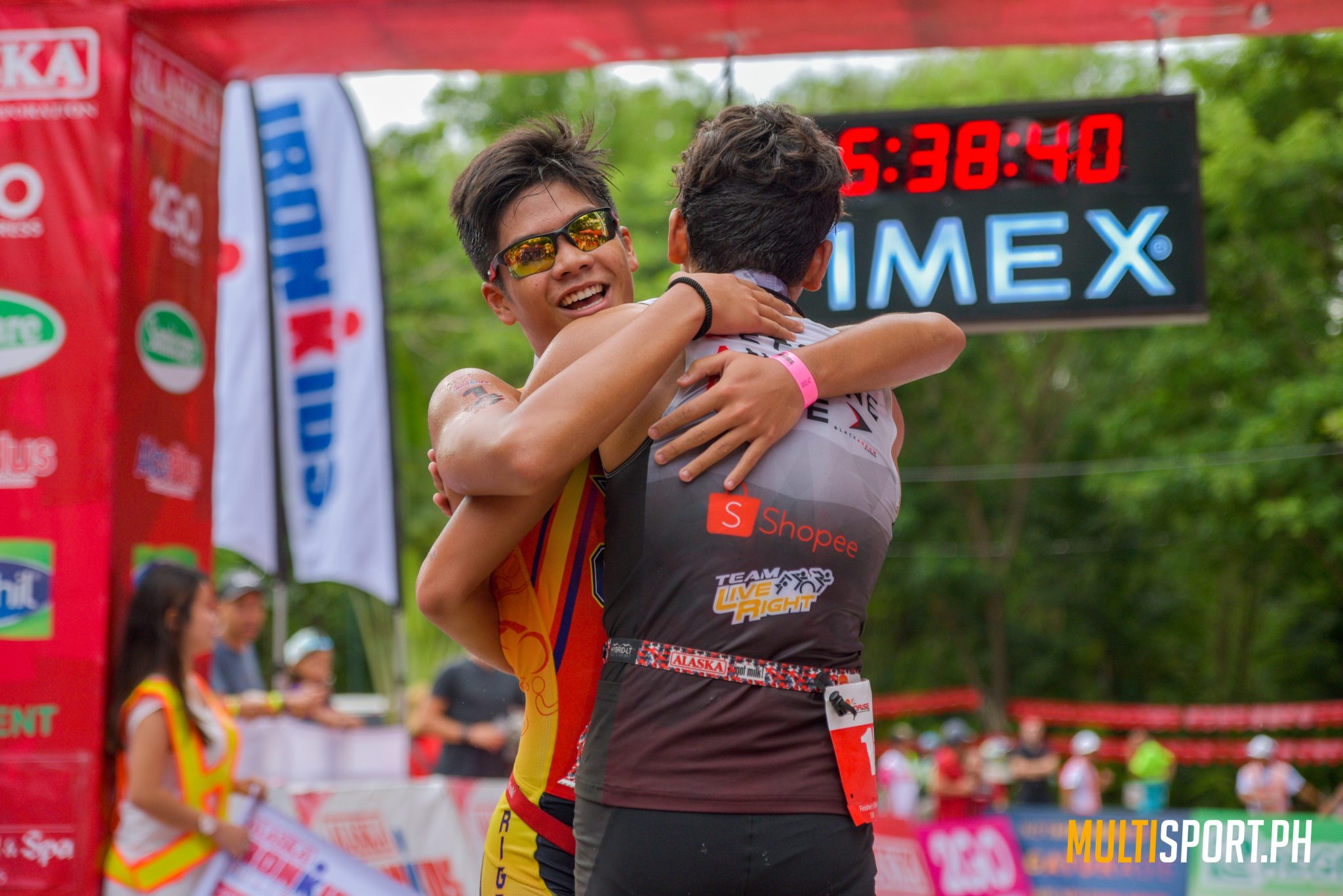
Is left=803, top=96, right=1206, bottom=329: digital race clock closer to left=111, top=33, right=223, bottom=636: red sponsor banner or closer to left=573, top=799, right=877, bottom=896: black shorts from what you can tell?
left=111, top=33, right=223, bottom=636: red sponsor banner

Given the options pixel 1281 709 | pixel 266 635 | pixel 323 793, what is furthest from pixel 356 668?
pixel 323 793

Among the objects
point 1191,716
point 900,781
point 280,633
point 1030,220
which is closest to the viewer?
point 1030,220

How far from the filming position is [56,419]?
15.9ft

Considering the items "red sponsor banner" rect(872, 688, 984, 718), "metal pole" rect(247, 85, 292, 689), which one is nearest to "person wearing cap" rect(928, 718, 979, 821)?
"metal pole" rect(247, 85, 292, 689)

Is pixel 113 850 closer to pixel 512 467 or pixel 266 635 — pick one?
pixel 512 467

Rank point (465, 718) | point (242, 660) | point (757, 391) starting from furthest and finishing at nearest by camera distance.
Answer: point (465, 718), point (242, 660), point (757, 391)

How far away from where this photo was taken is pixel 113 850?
4676 mm

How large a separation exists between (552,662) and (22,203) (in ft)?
12.5

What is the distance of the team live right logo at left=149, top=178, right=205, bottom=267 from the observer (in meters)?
5.17

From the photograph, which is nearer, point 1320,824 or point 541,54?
point 541,54

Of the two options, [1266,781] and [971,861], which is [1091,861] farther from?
[1266,781]

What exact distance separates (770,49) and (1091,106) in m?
1.35

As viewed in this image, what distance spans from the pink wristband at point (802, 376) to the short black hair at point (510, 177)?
56cm

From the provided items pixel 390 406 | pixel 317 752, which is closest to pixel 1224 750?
pixel 390 406
